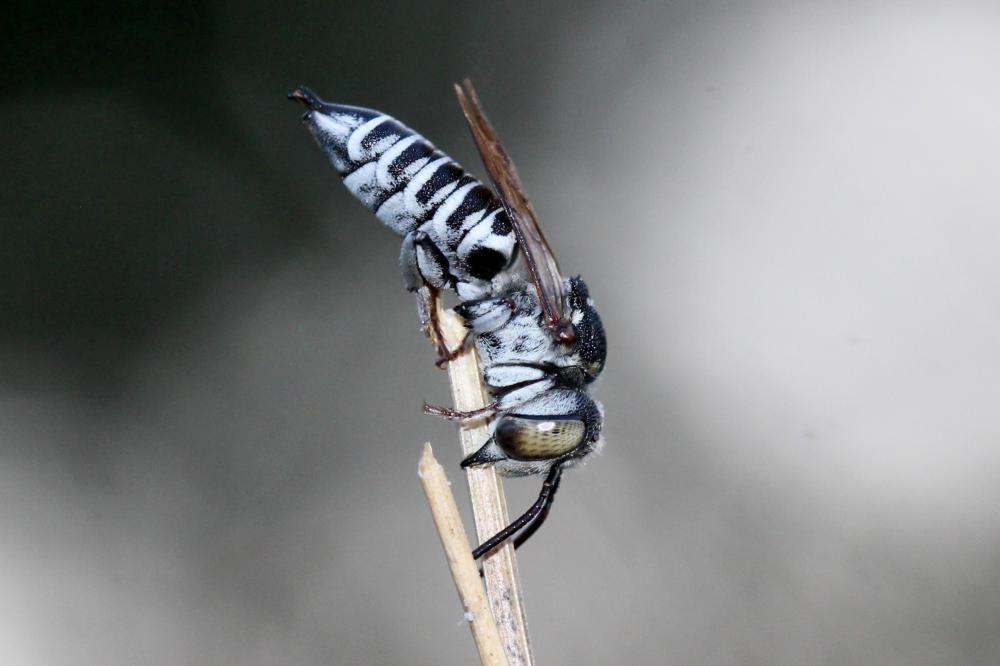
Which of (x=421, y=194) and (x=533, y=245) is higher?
(x=421, y=194)

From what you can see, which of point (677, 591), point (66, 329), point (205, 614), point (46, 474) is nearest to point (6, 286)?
point (66, 329)

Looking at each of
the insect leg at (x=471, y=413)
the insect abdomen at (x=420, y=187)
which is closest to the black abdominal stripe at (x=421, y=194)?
the insect abdomen at (x=420, y=187)

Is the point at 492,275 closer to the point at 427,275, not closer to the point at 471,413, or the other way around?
the point at 427,275

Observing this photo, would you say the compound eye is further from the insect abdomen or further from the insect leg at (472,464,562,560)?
the insect abdomen

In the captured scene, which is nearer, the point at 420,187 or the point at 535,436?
the point at 535,436

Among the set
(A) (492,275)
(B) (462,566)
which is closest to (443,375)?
(A) (492,275)

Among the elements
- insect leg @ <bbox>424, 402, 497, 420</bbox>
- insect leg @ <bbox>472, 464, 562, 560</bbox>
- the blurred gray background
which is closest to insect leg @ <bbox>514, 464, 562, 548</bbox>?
insect leg @ <bbox>472, 464, 562, 560</bbox>

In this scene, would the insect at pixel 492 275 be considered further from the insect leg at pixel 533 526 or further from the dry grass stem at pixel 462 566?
the dry grass stem at pixel 462 566
